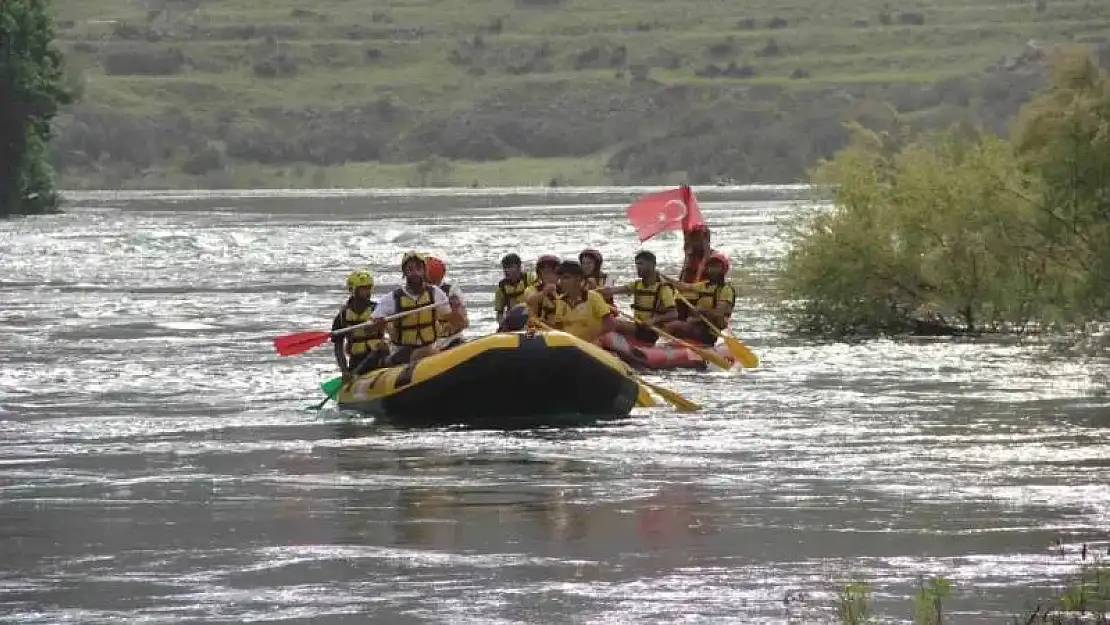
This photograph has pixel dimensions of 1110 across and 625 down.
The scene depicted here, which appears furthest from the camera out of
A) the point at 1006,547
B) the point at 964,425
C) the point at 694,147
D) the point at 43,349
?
the point at 694,147

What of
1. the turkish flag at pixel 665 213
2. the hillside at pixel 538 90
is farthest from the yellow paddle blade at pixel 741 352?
the hillside at pixel 538 90

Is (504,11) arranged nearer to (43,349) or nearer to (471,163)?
(471,163)

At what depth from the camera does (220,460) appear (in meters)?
19.9

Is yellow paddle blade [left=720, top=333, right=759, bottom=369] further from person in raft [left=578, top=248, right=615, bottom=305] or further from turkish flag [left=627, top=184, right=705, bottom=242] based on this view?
turkish flag [left=627, top=184, right=705, bottom=242]

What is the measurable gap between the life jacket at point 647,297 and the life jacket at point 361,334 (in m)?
4.65

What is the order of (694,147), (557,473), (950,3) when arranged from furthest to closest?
(950,3), (694,147), (557,473)

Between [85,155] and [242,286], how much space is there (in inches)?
3822

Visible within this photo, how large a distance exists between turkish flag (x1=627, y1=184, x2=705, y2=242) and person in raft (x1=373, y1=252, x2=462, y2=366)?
8.78m

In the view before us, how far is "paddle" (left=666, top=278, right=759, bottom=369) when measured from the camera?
89.0 feet

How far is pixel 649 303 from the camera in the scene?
27.6m

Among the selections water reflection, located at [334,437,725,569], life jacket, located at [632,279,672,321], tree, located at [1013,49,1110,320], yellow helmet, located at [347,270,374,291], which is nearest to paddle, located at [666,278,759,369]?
life jacket, located at [632,279,672,321]

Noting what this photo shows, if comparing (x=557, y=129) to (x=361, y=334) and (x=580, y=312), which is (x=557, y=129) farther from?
(x=361, y=334)

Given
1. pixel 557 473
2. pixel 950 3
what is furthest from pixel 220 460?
pixel 950 3

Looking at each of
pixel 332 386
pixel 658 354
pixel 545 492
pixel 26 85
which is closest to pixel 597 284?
pixel 658 354
